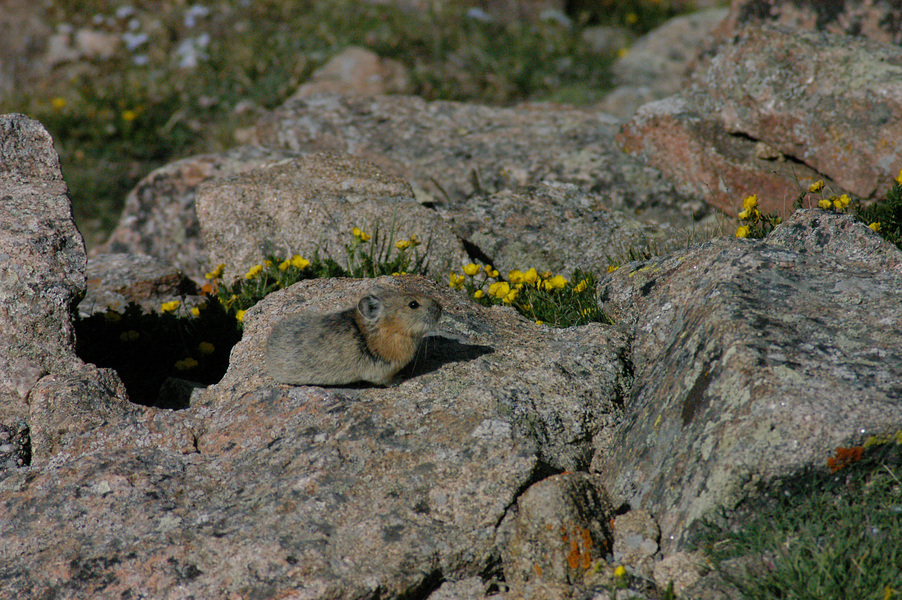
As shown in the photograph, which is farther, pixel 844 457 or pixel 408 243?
pixel 408 243

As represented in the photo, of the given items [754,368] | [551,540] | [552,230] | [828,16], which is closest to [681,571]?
[551,540]

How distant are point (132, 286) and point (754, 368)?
18.3 ft

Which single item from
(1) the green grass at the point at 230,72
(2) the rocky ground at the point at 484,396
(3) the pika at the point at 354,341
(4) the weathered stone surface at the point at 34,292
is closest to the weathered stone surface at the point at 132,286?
(2) the rocky ground at the point at 484,396

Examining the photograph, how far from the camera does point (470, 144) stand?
8.94m

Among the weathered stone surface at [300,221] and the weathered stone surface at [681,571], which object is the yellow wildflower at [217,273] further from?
the weathered stone surface at [681,571]

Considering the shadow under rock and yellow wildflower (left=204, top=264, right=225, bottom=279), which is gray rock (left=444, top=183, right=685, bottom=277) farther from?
yellow wildflower (left=204, top=264, right=225, bottom=279)

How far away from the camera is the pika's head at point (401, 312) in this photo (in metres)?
4.89

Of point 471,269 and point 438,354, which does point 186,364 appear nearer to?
point 438,354

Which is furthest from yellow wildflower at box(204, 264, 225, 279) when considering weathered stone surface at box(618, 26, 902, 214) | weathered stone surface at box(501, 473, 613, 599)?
weathered stone surface at box(618, 26, 902, 214)

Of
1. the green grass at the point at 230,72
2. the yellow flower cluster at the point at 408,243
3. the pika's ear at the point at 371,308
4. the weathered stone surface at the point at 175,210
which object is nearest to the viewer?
the pika's ear at the point at 371,308

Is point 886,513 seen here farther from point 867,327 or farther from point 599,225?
point 599,225

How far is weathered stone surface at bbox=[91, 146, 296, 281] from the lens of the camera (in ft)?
27.8

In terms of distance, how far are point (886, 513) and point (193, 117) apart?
12.2 meters

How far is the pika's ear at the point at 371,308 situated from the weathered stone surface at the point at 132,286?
2798 millimetres
